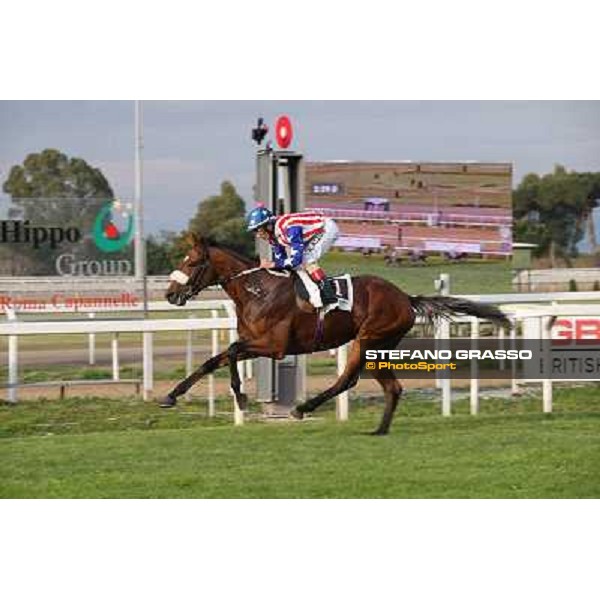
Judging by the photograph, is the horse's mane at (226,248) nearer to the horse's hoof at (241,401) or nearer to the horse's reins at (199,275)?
the horse's reins at (199,275)

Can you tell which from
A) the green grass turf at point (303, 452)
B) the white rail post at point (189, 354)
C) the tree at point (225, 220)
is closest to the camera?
the green grass turf at point (303, 452)

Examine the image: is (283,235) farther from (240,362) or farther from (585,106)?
(585,106)

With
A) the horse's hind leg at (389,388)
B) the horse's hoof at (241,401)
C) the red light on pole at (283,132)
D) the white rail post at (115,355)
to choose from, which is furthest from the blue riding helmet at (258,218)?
the white rail post at (115,355)

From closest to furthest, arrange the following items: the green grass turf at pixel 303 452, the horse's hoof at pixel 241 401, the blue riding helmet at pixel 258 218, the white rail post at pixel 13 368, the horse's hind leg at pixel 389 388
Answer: the green grass turf at pixel 303 452 < the blue riding helmet at pixel 258 218 < the horse's hoof at pixel 241 401 < the horse's hind leg at pixel 389 388 < the white rail post at pixel 13 368

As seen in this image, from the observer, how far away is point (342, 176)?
10.4m

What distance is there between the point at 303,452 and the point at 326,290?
82 centimetres

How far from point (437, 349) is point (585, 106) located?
1.43 meters

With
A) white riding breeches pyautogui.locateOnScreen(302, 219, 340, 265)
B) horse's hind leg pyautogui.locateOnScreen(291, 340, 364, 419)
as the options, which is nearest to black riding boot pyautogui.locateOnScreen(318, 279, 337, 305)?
white riding breeches pyautogui.locateOnScreen(302, 219, 340, 265)

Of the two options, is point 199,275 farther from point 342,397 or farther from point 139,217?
point 342,397

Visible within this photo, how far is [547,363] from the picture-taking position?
10391 mm

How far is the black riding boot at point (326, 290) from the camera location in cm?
1025

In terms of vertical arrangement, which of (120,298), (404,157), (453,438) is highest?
(404,157)

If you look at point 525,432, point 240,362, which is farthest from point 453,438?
point 240,362

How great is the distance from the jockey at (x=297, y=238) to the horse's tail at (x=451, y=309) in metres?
0.50
